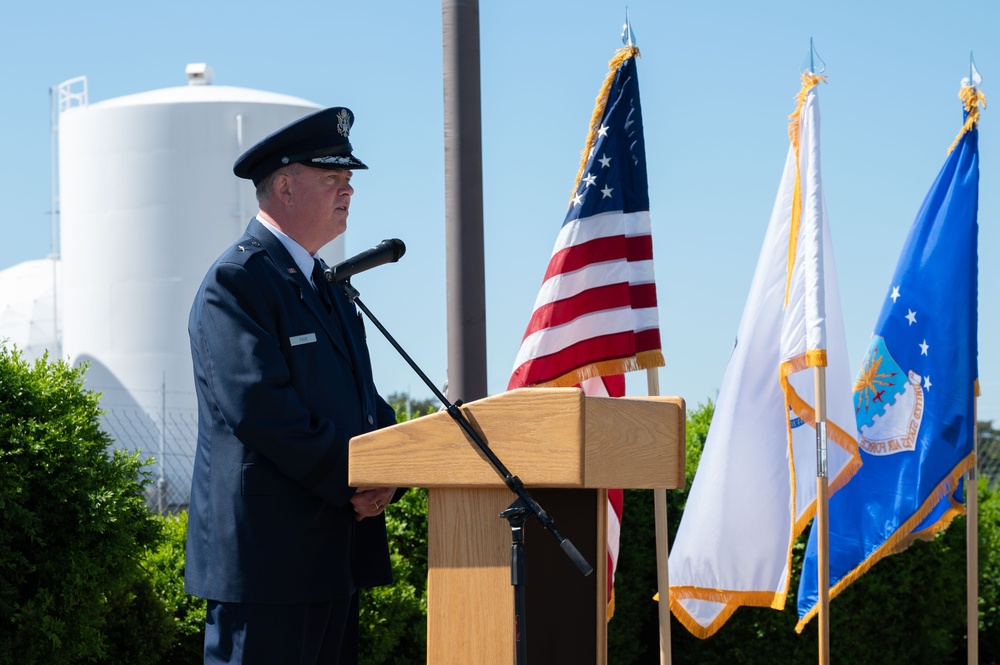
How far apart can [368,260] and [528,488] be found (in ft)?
2.35

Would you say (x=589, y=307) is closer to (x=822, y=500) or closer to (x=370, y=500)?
(x=822, y=500)

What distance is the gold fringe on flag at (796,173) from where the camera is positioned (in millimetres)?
5789

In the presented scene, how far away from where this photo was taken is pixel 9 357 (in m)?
4.88

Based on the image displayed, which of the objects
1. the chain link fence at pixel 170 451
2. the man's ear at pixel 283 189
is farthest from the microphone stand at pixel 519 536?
the chain link fence at pixel 170 451

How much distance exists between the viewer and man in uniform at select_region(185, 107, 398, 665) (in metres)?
3.12

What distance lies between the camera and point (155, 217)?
57.5 ft

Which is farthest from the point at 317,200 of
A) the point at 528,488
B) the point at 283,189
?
the point at 528,488

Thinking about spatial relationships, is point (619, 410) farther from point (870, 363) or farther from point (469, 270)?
point (870, 363)

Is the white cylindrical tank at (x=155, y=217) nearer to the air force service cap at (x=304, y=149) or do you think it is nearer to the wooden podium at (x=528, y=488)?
the air force service cap at (x=304, y=149)

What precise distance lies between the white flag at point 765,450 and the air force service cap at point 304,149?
9.50ft

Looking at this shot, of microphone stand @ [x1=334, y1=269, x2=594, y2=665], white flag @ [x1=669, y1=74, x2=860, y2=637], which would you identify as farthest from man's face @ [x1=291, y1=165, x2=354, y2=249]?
white flag @ [x1=669, y1=74, x2=860, y2=637]

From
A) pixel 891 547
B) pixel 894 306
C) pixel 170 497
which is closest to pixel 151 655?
pixel 891 547

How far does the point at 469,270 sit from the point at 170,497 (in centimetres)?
1070

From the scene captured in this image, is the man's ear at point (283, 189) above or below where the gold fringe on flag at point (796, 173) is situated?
below
